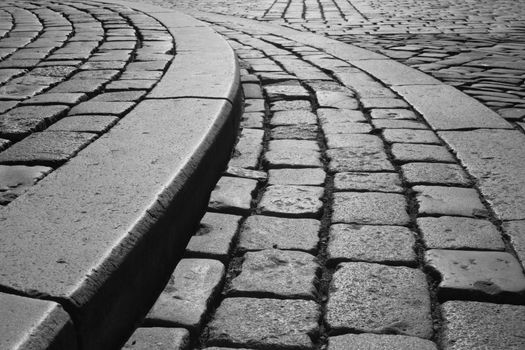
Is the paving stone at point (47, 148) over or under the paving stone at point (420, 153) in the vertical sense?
over

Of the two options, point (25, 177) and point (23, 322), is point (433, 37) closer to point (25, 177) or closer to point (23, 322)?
point (25, 177)

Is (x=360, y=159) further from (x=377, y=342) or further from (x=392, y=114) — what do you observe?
(x=377, y=342)

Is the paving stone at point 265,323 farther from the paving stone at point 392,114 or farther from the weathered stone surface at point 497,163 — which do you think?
the paving stone at point 392,114

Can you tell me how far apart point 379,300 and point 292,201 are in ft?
2.53

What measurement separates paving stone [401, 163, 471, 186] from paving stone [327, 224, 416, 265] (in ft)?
1.65

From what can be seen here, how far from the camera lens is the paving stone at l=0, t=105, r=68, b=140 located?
2818 millimetres

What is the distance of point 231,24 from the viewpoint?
310 inches

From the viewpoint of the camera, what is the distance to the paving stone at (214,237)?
2166mm

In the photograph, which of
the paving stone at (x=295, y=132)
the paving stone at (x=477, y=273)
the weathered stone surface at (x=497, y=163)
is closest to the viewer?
the paving stone at (x=477, y=273)

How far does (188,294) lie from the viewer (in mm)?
1919

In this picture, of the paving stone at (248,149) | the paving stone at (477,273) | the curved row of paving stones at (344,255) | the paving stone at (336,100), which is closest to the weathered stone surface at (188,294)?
the curved row of paving stones at (344,255)

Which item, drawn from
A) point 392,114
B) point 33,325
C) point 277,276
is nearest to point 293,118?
point 392,114

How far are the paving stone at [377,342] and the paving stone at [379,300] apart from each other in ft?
0.10

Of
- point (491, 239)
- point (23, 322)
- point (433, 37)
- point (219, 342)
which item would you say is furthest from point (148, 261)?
point (433, 37)
